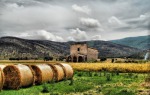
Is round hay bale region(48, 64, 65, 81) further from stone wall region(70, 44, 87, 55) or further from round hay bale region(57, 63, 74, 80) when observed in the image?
stone wall region(70, 44, 87, 55)

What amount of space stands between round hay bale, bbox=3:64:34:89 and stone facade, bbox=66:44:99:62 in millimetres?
67524

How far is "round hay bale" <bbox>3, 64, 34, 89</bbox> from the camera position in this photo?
73.0 feet

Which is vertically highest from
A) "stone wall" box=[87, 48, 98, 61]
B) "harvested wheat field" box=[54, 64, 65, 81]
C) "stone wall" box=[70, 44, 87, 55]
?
"stone wall" box=[70, 44, 87, 55]

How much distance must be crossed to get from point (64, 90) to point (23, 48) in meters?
173

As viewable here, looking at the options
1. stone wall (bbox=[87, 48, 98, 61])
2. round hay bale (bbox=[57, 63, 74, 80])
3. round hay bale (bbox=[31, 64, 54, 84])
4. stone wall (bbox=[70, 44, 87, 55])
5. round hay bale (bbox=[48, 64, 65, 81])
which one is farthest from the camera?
stone wall (bbox=[87, 48, 98, 61])

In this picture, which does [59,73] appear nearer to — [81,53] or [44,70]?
[44,70]

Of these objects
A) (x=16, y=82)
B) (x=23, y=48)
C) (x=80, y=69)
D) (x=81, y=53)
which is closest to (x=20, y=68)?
(x=16, y=82)

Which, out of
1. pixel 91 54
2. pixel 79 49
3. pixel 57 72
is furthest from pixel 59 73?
pixel 91 54

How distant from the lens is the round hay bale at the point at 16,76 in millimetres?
22250

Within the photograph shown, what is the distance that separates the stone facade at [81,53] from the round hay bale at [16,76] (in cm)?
6752

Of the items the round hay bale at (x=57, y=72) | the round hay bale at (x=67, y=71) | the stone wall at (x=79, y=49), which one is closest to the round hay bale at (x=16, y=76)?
the round hay bale at (x=57, y=72)

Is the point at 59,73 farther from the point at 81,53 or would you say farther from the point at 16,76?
the point at 81,53

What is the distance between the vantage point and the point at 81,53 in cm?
9350

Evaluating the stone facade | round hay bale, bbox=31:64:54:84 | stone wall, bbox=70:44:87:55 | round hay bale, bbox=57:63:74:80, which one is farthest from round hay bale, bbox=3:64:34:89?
stone wall, bbox=70:44:87:55
